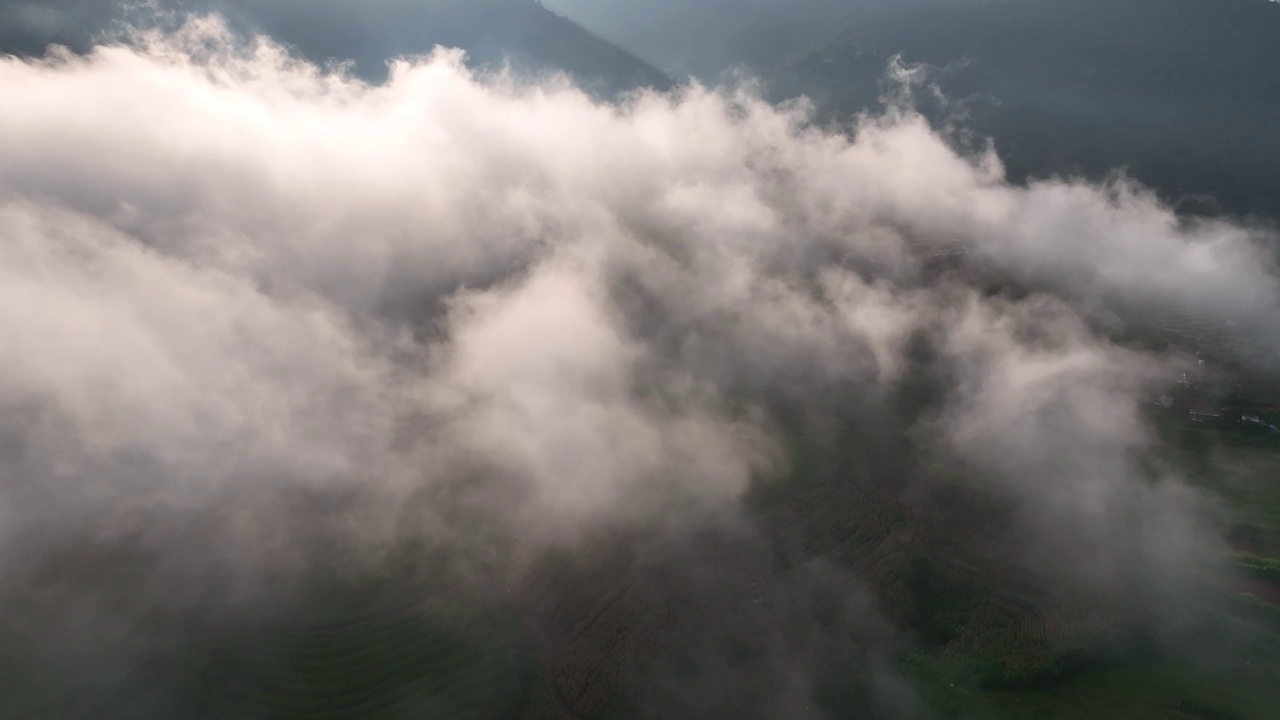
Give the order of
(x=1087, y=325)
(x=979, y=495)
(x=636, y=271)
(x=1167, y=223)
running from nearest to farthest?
(x=979, y=495) < (x=1087, y=325) < (x=636, y=271) < (x=1167, y=223)

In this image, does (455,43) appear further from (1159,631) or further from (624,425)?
(1159,631)

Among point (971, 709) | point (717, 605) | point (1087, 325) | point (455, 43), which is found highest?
point (455, 43)

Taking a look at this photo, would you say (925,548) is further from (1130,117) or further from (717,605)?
(1130,117)

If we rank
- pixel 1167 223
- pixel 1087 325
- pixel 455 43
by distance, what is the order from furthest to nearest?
pixel 455 43, pixel 1167 223, pixel 1087 325

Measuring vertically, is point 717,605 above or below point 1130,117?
below

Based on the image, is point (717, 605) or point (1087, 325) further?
point (1087, 325)

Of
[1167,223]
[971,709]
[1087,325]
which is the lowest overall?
[971,709]

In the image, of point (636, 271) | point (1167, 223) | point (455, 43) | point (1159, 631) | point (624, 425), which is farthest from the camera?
point (455, 43)

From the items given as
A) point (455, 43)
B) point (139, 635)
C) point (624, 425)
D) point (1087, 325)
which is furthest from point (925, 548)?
point (455, 43)

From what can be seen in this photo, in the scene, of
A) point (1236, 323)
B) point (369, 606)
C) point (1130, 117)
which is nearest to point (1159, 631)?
point (369, 606)
